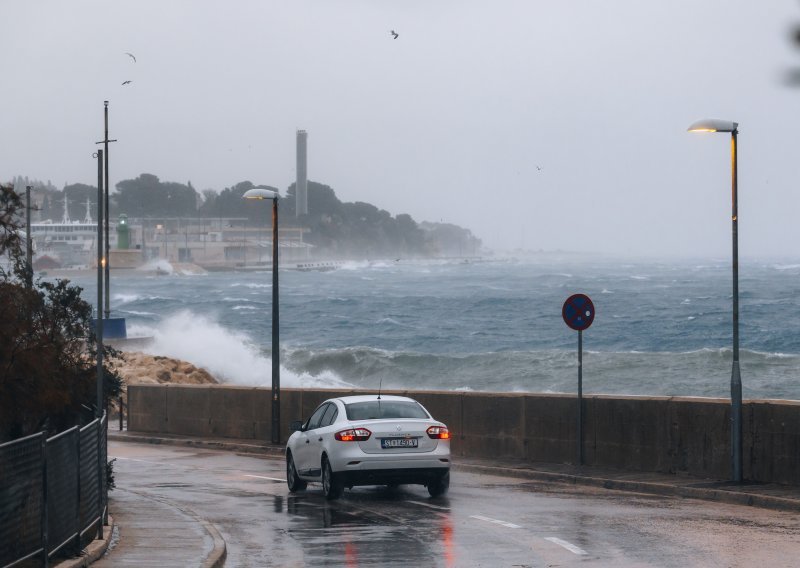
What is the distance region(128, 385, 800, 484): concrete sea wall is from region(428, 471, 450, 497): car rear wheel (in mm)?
4020

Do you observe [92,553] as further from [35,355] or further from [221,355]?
[221,355]

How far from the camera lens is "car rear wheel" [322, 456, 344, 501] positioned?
731 inches

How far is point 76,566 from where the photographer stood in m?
11.4

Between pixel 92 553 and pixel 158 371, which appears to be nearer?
pixel 92 553

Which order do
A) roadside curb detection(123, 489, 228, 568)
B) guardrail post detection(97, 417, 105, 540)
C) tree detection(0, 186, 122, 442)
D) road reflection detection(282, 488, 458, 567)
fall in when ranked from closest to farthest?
roadside curb detection(123, 489, 228, 568), road reflection detection(282, 488, 458, 567), guardrail post detection(97, 417, 105, 540), tree detection(0, 186, 122, 442)

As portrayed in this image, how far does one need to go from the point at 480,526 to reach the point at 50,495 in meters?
6.09

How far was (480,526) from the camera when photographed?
15.5 metres

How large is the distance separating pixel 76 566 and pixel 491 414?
14.5 meters

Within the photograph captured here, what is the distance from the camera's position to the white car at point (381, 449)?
60.1 ft

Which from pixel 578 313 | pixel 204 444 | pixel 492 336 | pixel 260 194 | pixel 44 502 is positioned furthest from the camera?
pixel 492 336

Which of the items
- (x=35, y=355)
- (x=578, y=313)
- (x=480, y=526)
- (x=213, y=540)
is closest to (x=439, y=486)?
(x=480, y=526)

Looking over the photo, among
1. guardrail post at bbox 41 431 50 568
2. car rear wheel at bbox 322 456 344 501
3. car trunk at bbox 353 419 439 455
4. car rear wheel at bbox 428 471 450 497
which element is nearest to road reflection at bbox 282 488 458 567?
car rear wheel at bbox 322 456 344 501

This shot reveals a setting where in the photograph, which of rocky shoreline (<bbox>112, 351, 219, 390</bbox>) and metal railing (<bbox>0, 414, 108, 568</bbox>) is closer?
metal railing (<bbox>0, 414, 108, 568</bbox>)

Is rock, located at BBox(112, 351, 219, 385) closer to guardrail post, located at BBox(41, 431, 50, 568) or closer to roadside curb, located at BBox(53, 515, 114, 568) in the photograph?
roadside curb, located at BBox(53, 515, 114, 568)
